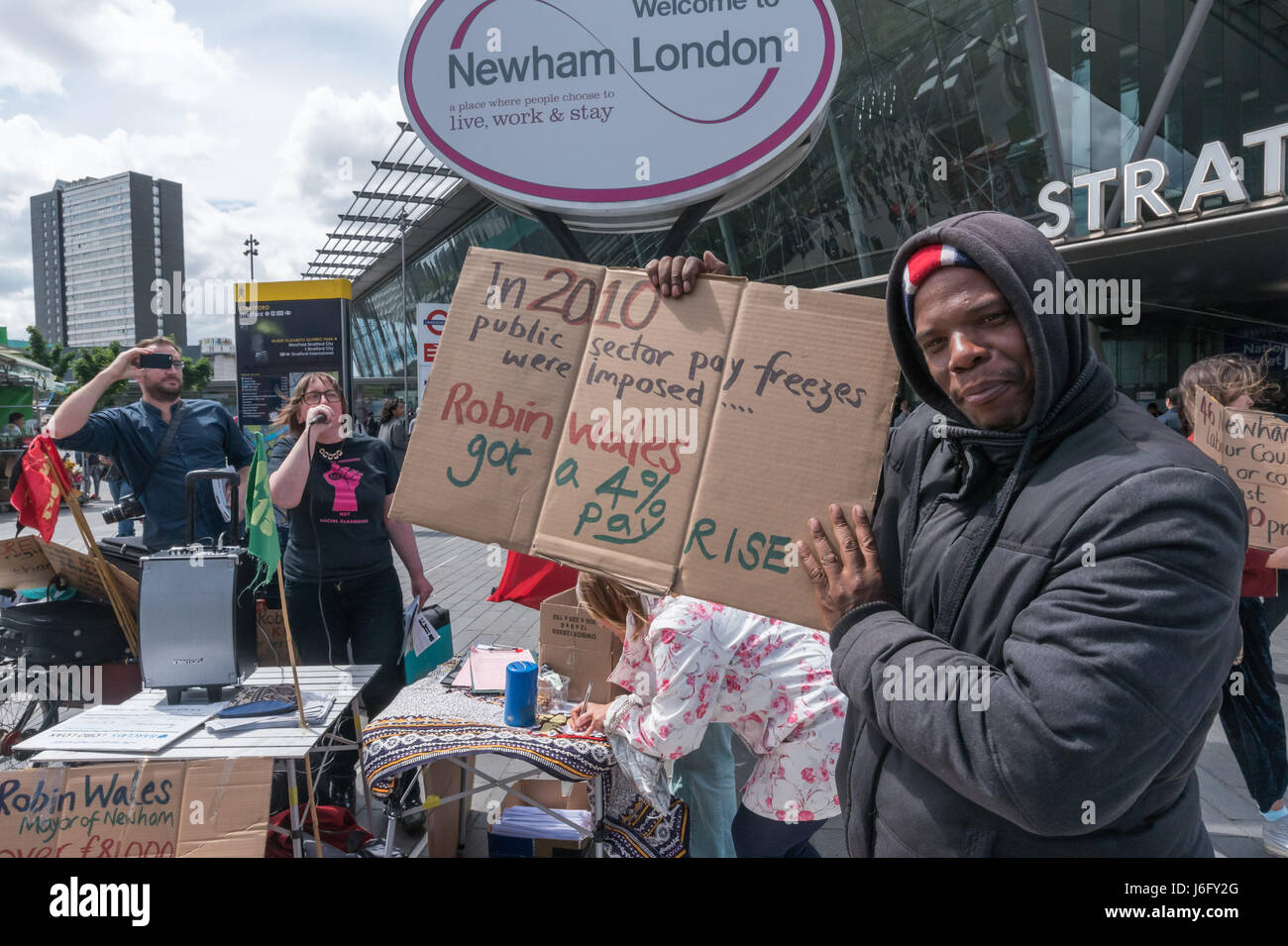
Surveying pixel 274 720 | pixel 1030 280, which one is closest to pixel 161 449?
pixel 274 720

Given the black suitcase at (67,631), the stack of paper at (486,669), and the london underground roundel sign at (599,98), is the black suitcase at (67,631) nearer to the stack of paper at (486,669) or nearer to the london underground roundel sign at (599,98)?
the stack of paper at (486,669)

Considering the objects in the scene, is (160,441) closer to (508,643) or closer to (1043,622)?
(508,643)

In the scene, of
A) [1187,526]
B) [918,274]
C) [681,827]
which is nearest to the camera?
[1187,526]

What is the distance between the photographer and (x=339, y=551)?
341 centimetres

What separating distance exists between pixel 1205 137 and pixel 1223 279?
249cm

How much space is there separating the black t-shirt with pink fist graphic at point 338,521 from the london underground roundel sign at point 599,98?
178 centimetres

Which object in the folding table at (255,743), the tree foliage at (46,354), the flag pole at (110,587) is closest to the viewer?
the folding table at (255,743)

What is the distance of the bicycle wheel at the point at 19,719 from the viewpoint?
3.43 m

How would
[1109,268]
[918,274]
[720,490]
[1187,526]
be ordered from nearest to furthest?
[1187,526], [918,274], [720,490], [1109,268]

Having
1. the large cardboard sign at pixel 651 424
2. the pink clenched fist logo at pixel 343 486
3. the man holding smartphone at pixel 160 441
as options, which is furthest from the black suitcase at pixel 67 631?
the large cardboard sign at pixel 651 424

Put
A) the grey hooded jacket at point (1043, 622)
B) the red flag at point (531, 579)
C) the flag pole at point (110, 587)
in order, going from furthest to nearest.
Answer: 1. the red flag at point (531, 579)
2. the flag pole at point (110, 587)
3. the grey hooded jacket at point (1043, 622)

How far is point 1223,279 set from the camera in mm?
13258

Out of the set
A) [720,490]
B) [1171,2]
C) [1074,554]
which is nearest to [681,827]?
[720,490]

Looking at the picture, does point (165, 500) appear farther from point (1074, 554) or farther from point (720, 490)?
point (1074, 554)
